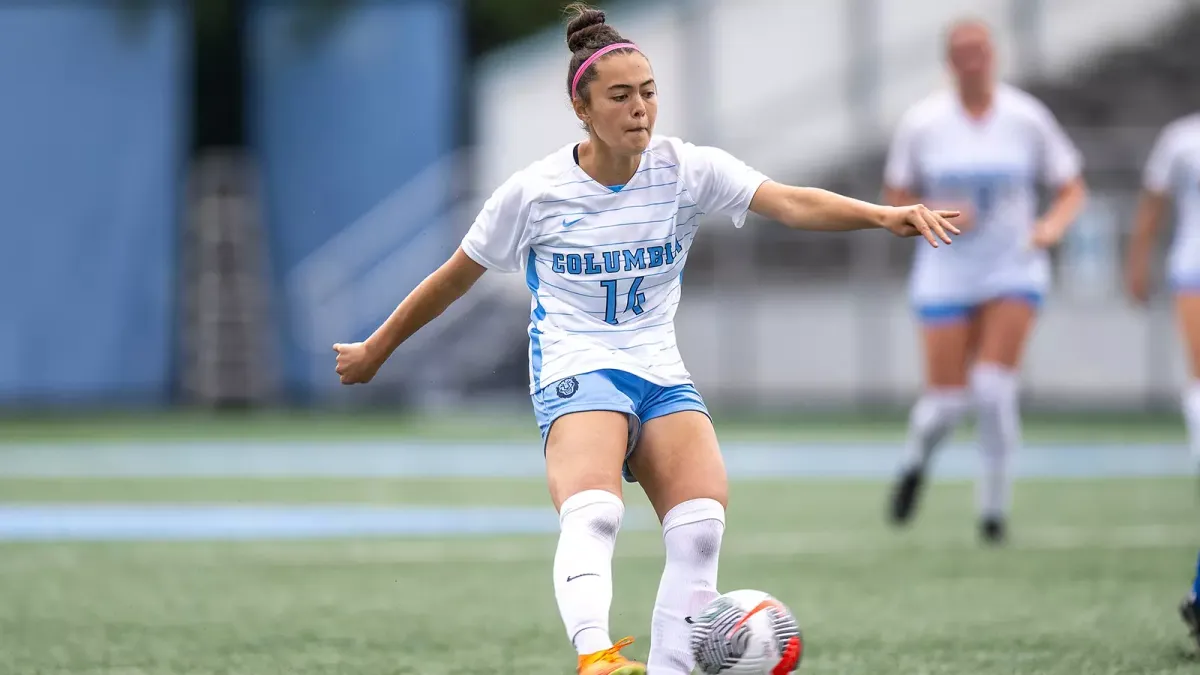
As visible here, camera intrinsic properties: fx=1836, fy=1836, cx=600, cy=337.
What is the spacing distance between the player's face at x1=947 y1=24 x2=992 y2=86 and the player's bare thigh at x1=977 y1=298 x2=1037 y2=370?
3.53 feet

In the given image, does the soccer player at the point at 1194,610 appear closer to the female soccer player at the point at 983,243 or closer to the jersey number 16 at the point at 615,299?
the jersey number 16 at the point at 615,299

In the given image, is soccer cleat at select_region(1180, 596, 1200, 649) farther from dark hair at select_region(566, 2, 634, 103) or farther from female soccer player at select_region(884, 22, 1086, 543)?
female soccer player at select_region(884, 22, 1086, 543)

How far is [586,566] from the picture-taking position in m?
4.49

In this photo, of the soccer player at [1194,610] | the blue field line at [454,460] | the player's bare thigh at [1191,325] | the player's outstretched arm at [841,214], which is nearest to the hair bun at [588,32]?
the player's outstretched arm at [841,214]

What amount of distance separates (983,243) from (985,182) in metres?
0.31

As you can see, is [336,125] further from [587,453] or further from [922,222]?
[922,222]

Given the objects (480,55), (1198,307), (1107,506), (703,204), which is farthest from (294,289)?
(703,204)

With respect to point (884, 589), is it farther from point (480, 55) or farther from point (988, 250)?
point (480, 55)

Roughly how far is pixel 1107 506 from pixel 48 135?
48.9 feet

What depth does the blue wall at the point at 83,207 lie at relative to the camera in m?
21.6

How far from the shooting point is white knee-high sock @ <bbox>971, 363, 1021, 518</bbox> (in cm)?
870

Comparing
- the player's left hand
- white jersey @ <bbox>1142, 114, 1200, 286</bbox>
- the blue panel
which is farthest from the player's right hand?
the blue panel

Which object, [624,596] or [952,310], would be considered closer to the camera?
[624,596]

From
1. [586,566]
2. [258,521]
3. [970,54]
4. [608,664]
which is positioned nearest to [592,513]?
[586,566]
